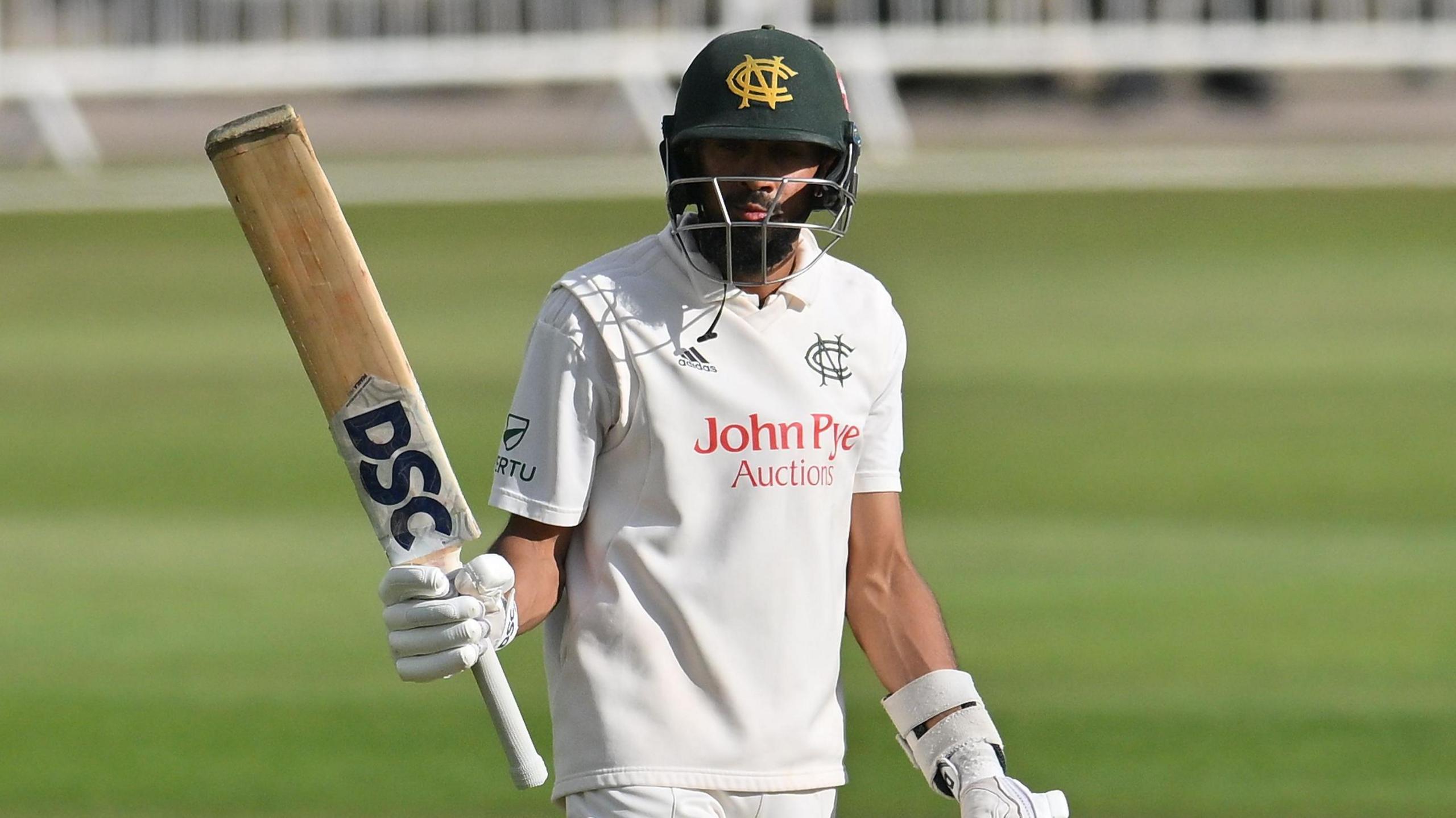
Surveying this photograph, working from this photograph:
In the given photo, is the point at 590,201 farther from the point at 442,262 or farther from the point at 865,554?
the point at 865,554

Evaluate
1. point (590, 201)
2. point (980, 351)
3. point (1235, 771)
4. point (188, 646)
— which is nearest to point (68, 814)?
point (188, 646)

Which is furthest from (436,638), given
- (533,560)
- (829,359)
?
(829,359)

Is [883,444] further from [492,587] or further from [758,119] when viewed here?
[492,587]

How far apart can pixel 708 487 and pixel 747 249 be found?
0.36 meters

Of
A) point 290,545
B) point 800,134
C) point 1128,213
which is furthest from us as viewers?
point 1128,213

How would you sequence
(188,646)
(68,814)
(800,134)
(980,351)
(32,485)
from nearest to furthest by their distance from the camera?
(800,134) < (68,814) < (188,646) < (32,485) < (980,351)

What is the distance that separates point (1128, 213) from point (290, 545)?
10504mm

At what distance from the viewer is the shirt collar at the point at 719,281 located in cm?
341

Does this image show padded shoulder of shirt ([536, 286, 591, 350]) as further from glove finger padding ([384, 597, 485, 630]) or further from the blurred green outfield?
the blurred green outfield

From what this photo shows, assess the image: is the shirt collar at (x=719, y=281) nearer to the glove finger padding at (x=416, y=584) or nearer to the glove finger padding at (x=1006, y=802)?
the glove finger padding at (x=416, y=584)

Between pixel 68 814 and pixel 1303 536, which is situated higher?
pixel 68 814

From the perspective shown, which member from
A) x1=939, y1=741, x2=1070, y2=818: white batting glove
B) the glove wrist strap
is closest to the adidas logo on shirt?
the glove wrist strap

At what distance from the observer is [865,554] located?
3.53 meters

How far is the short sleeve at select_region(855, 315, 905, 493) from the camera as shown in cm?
350
